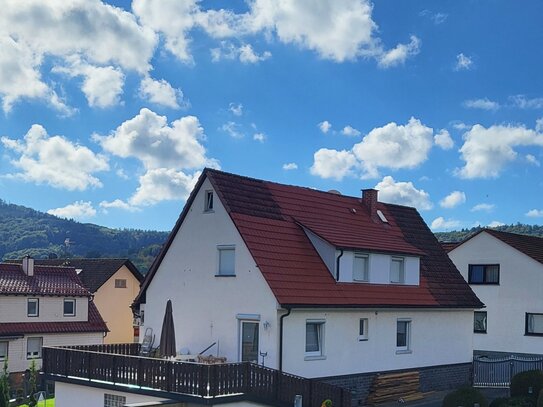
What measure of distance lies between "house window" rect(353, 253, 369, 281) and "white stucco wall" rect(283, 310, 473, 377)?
150cm

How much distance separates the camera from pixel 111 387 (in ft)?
79.9

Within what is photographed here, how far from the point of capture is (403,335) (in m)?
30.1

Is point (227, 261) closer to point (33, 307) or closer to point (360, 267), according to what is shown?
point (360, 267)

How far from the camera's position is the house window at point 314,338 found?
2577cm

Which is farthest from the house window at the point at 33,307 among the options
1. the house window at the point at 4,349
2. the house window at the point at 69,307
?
the house window at the point at 4,349

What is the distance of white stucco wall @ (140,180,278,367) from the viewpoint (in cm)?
2530

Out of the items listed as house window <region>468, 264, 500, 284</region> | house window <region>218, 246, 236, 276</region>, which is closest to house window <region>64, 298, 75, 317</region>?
house window <region>218, 246, 236, 276</region>

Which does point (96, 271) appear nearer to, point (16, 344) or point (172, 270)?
point (16, 344)

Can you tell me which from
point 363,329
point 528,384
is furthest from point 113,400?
point 528,384

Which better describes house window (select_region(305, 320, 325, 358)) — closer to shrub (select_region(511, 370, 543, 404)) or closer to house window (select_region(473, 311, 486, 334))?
shrub (select_region(511, 370, 543, 404))

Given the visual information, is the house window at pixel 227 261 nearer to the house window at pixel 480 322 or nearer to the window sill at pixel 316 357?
the window sill at pixel 316 357

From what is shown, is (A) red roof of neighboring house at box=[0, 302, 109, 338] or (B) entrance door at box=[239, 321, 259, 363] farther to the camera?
(A) red roof of neighboring house at box=[0, 302, 109, 338]

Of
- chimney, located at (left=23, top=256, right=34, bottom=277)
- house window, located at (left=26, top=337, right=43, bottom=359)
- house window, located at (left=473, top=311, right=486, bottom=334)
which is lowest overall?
house window, located at (left=26, top=337, right=43, bottom=359)

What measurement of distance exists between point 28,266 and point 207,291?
25941 mm
